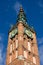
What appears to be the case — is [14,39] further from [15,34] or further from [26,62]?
[26,62]

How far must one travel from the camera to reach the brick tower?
33600mm

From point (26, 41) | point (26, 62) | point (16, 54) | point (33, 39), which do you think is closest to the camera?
point (26, 62)

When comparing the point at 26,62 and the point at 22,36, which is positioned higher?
the point at 22,36

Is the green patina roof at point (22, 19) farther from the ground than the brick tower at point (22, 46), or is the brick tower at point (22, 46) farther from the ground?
the green patina roof at point (22, 19)

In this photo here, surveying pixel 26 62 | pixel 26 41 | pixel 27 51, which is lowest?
pixel 26 62

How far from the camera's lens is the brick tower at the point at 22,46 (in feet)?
110

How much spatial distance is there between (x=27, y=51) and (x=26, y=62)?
3368 mm

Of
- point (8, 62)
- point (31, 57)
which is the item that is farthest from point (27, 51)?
point (8, 62)

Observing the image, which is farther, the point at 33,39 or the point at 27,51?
the point at 33,39

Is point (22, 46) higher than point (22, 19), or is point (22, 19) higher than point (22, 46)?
point (22, 19)

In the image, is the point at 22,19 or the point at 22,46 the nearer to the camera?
the point at 22,46

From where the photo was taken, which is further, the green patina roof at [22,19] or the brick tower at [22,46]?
the green patina roof at [22,19]

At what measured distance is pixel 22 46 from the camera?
34938mm

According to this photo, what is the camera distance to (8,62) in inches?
1401
